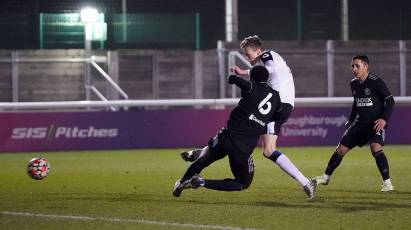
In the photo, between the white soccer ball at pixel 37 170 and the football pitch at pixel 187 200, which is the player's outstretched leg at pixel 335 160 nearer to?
the football pitch at pixel 187 200

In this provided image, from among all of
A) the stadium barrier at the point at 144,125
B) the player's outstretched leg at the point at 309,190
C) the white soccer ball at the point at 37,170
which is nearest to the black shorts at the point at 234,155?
the player's outstretched leg at the point at 309,190

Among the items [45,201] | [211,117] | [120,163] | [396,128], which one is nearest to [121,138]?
[211,117]

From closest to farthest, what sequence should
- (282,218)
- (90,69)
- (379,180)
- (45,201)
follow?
(282,218) < (45,201) < (379,180) < (90,69)

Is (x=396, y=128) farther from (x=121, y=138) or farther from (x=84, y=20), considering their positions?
(x=84, y=20)

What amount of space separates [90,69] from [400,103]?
26.6 ft

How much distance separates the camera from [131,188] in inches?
539

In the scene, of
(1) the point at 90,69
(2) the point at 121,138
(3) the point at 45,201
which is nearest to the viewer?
(3) the point at 45,201

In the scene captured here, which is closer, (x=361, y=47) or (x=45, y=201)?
(x=45, y=201)

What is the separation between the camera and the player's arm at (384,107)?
1288cm

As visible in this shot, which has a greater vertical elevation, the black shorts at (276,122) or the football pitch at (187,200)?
the black shorts at (276,122)

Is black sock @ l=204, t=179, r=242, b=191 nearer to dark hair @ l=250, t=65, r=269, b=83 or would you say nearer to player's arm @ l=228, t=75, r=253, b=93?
player's arm @ l=228, t=75, r=253, b=93

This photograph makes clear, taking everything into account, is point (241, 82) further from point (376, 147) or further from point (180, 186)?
point (376, 147)

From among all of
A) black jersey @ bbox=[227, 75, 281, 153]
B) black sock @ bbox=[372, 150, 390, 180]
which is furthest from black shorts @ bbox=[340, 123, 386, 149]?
black jersey @ bbox=[227, 75, 281, 153]

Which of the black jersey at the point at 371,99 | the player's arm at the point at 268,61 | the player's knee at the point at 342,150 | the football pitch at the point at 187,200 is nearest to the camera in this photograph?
the football pitch at the point at 187,200
